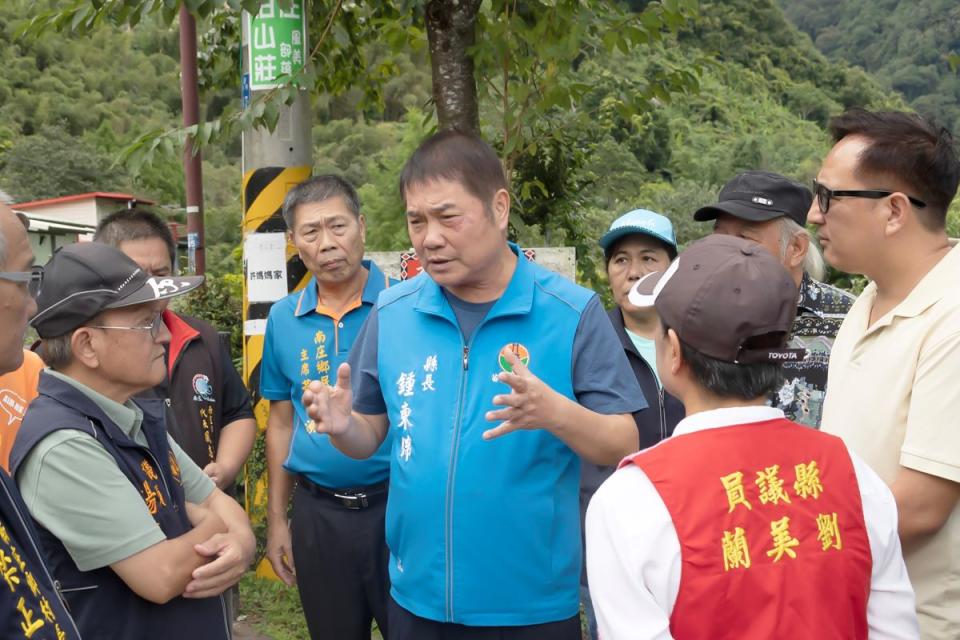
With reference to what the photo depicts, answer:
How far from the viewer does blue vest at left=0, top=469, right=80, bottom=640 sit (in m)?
1.54

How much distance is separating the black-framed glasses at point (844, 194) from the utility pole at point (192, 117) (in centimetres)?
397

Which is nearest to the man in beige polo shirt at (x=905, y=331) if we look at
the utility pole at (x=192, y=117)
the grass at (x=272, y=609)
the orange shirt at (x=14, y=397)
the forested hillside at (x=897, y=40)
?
the orange shirt at (x=14, y=397)

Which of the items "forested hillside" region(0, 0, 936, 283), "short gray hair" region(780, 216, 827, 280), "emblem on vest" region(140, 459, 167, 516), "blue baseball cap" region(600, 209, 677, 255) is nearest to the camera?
"emblem on vest" region(140, 459, 167, 516)

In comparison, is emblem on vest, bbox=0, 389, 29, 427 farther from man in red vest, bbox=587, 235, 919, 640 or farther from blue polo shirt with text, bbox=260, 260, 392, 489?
man in red vest, bbox=587, 235, 919, 640

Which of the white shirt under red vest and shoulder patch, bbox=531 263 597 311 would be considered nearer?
the white shirt under red vest

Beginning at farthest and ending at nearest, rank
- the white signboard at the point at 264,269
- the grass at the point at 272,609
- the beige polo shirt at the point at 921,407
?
1. the grass at the point at 272,609
2. the white signboard at the point at 264,269
3. the beige polo shirt at the point at 921,407

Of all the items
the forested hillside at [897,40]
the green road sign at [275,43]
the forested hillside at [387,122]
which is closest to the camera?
the green road sign at [275,43]

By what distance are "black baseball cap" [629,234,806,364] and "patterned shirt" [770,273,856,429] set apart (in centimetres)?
134

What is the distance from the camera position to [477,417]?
93.7 inches

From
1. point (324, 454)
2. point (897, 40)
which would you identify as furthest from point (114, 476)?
point (897, 40)

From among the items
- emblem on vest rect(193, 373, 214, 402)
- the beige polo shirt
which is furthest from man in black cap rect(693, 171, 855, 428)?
emblem on vest rect(193, 373, 214, 402)

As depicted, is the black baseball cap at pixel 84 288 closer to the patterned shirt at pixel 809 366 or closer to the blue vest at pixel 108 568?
the blue vest at pixel 108 568

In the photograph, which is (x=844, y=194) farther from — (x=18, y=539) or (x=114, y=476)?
(x=18, y=539)

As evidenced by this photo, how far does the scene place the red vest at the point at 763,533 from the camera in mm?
1633
